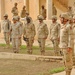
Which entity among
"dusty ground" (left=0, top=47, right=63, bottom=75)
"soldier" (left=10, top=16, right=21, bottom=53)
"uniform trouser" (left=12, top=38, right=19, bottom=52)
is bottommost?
"dusty ground" (left=0, top=47, right=63, bottom=75)

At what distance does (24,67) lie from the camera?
42.5 ft

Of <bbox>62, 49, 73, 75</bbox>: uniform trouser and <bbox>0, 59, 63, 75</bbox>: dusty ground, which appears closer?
<bbox>62, 49, 73, 75</bbox>: uniform trouser

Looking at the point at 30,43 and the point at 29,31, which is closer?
the point at 29,31

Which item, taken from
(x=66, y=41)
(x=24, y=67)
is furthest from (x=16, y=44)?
(x=66, y=41)

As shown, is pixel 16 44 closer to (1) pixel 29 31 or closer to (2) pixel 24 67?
(1) pixel 29 31

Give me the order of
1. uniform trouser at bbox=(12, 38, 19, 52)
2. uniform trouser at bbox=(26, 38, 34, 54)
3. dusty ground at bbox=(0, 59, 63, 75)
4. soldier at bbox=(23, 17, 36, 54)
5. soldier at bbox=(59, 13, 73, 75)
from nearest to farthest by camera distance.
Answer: soldier at bbox=(59, 13, 73, 75), dusty ground at bbox=(0, 59, 63, 75), soldier at bbox=(23, 17, 36, 54), uniform trouser at bbox=(26, 38, 34, 54), uniform trouser at bbox=(12, 38, 19, 52)

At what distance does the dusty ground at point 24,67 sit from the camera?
39.3 feet

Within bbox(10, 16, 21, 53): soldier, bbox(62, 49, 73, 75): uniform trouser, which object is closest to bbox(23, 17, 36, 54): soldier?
bbox(10, 16, 21, 53): soldier

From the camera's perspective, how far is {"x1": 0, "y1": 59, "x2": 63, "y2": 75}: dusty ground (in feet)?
39.3

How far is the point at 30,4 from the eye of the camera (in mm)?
25844

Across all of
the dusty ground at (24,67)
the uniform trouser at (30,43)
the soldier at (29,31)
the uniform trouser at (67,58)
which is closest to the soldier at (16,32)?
the soldier at (29,31)

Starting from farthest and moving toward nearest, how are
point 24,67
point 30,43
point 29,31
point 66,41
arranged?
point 30,43, point 29,31, point 24,67, point 66,41

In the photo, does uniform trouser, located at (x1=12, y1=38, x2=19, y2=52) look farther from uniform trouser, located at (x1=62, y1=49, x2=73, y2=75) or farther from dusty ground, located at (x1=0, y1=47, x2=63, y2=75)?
uniform trouser, located at (x1=62, y1=49, x2=73, y2=75)

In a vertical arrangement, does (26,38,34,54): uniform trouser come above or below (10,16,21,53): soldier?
below
